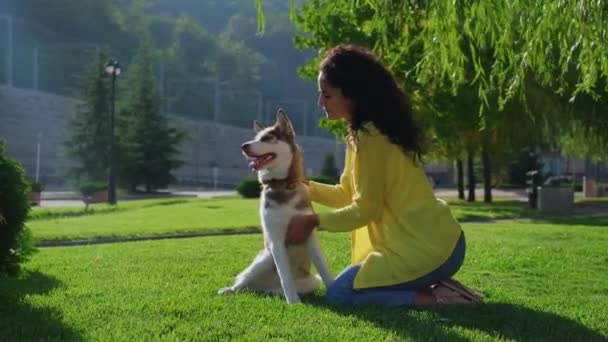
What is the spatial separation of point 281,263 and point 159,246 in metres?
5.88

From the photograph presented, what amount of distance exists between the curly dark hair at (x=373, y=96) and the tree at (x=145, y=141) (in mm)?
43081

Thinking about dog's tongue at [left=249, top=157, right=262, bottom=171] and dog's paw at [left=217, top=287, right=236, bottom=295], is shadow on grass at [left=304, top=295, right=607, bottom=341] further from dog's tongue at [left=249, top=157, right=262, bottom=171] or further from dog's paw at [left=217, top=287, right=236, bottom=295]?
dog's tongue at [left=249, top=157, right=262, bottom=171]

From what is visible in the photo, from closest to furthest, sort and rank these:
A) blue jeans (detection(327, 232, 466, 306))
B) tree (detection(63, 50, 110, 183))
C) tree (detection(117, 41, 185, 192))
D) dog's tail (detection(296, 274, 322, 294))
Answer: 1. blue jeans (detection(327, 232, 466, 306))
2. dog's tail (detection(296, 274, 322, 294))
3. tree (detection(117, 41, 185, 192))
4. tree (detection(63, 50, 110, 183))

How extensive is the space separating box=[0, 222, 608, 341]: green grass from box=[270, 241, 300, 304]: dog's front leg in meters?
0.10

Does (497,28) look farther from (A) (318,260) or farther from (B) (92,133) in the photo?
(B) (92,133)

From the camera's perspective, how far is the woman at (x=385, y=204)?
4.95 metres

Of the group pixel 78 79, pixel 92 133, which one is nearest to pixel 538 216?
pixel 92 133

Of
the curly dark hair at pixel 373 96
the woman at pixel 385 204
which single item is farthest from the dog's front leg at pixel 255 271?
the curly dark hair at pixel 373 96

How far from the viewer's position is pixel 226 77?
105m

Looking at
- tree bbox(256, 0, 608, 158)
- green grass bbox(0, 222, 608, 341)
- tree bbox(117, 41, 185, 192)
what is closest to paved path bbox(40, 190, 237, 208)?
tree bbox(117, 41, 185, 192)

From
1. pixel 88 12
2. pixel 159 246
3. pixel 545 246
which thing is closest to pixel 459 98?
A: pixel 545 246

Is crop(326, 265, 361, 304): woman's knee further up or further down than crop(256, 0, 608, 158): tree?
further down

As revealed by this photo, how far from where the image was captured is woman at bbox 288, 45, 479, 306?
495 cm

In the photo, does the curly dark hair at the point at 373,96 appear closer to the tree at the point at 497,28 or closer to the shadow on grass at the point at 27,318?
the tree at the point at 497,28
